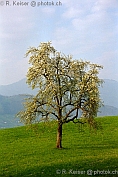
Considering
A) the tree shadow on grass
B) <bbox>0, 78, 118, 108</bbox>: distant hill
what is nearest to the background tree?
<bbox>0, 78, 118, 108</bbox>: distant hill

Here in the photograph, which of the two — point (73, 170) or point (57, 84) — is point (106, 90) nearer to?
point (57, 84)

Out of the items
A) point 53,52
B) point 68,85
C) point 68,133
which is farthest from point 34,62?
point 68,133

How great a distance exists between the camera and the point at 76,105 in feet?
28.4

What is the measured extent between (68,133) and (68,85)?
5173 mm

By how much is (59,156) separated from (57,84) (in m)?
1.91

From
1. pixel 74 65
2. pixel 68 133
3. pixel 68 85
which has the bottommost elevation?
pixel 68 133

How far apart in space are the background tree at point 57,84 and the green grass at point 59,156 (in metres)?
0.56

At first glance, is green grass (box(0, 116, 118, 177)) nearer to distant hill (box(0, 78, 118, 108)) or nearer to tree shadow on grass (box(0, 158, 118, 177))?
tree shadow on grass (box(0, 158, 118, 177))

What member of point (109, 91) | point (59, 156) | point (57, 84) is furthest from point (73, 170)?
point (109, 91)

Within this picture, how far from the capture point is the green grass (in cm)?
671

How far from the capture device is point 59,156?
8.18 m

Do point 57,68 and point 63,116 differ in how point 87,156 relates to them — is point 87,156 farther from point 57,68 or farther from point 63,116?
point 57,68

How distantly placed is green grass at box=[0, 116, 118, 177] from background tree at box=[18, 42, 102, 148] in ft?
1.83

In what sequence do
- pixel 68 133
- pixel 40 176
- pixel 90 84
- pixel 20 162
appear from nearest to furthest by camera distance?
1. pixel 40 176
2. pixel 20 162
3. pixel 90 84
4. pixel 68 133
